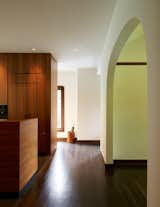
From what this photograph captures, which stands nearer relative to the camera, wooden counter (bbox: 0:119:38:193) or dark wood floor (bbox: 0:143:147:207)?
dark wood floor (bbox: 0:143:147:207)

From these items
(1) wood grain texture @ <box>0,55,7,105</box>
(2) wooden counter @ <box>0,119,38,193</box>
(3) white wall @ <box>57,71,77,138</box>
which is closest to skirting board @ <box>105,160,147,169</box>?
(2) wooden counter @ <box>0,119,38,193</box>

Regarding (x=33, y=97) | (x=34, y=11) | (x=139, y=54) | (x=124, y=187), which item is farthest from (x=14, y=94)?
(x=124, y=187)

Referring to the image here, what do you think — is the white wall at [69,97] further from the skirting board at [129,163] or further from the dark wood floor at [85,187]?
the skirting board at [129,163]

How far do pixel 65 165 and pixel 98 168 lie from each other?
802mm

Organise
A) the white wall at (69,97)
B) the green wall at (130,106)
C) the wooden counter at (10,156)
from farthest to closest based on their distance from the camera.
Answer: the white wall at (69,97) < the green wall at (130,106) < the wooden counter at (10,156)

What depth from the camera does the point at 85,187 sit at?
3670mm

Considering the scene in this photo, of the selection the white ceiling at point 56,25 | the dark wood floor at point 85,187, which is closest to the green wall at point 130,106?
the dark wood floor at point 85,187

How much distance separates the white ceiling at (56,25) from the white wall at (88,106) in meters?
2.13

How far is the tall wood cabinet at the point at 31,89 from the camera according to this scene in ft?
20.0

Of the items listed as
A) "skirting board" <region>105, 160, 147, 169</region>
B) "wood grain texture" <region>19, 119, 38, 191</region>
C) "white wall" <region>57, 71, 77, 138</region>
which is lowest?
"skirting board" <region>105, 160, 147, 169</region>

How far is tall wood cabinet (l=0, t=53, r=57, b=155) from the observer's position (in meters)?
6.09

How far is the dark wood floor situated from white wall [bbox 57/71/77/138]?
392cm

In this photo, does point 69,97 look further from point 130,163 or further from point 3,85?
point 130,163

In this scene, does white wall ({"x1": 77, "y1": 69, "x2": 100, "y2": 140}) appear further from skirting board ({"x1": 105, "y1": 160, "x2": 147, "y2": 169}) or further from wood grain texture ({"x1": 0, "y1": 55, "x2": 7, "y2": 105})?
skirting board ({"x1": 105, "y1": 160, "x2": 147, "y2": 169})
